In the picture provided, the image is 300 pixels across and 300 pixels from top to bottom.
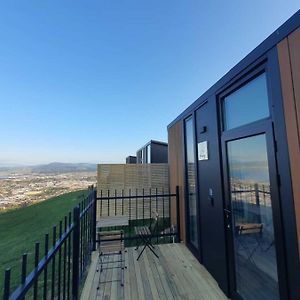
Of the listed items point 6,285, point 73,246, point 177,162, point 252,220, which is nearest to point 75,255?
point 73,246

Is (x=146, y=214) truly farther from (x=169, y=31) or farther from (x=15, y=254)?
(x=169, y=31)

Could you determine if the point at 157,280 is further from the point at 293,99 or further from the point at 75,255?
the point at 293,99

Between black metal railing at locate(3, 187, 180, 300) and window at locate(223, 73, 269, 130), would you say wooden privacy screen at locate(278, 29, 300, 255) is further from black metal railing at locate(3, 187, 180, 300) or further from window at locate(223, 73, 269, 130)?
black metal railing at locate(3, 187, 180, 300)

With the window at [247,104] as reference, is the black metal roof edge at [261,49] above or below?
above

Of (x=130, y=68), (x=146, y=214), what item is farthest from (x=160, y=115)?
(x=146, y=214)

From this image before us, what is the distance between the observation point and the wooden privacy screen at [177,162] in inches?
177

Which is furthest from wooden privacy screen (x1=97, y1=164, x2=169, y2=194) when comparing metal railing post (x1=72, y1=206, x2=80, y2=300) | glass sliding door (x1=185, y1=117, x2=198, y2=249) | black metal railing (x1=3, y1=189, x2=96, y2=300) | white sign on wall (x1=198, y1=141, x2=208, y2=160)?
metal railing post (x1=72, y1=206, x2=80, y2=300)

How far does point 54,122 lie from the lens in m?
15.9

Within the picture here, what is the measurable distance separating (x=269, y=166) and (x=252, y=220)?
0.72 metres

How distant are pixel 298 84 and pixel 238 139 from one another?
2.99 feet

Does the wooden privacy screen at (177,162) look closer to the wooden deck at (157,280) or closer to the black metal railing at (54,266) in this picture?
the wooden deck at (157,280)

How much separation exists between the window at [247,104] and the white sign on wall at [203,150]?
23.9 inches

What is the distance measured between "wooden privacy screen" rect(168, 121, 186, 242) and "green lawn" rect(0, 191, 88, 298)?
2302mm

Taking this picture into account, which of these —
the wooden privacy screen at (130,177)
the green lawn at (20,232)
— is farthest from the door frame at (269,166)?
the wooden privacy screen at (130,177)
